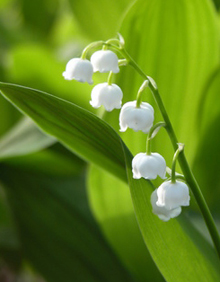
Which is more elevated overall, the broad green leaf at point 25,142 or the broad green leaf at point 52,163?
the broad green leaf at point 25,142

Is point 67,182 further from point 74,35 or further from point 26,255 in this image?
point 74,35

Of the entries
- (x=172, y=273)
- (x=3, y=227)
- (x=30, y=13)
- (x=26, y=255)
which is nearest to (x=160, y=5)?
(x=172, y=273)

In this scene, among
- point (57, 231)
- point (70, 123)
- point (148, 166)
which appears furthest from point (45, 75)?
point (148, 166)

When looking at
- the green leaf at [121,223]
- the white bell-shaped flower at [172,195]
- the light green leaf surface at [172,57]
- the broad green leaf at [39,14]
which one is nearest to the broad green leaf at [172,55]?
the light green leaf surface at [172,57]

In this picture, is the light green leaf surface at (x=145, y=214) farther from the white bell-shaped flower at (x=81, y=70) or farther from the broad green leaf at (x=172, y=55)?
the broad green leaf at (x=172, y=55)

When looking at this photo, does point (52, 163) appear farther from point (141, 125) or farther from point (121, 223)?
point (141, 125)

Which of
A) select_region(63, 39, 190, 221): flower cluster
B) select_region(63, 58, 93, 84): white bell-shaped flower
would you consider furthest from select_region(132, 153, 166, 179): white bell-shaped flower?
select_region(63, 58, 93, 84): white bell-shaped flower

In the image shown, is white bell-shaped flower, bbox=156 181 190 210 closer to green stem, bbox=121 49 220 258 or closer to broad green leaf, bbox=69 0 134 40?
green stem, bbox=121 49 220 258
